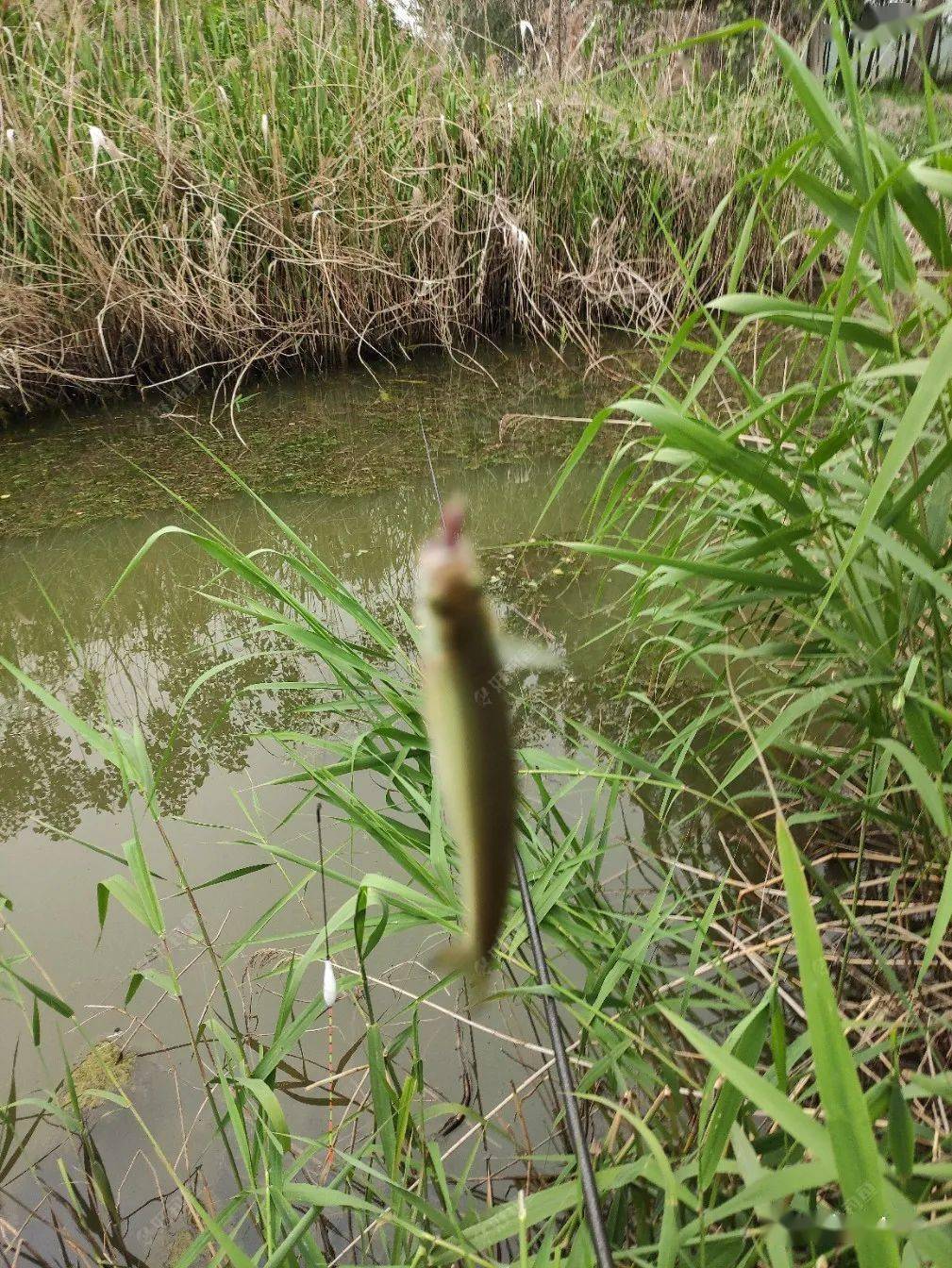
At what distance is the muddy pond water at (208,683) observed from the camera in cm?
130

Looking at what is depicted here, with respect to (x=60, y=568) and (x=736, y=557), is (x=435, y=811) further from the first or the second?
(x=60, y=568)

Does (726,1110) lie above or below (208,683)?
above

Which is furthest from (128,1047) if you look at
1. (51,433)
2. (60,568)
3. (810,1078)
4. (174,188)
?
(174,188)

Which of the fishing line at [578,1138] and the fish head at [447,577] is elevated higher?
the fish head at [447,577]

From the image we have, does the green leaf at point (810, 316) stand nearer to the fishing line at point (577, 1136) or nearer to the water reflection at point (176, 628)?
the fishing line at point (577, 1136)

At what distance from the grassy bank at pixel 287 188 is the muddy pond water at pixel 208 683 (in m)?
0.33

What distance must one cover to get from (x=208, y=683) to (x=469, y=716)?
85.5 inches

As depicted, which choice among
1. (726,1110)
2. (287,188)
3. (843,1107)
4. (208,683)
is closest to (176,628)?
(208,683)

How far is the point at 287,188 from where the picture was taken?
4195 mm

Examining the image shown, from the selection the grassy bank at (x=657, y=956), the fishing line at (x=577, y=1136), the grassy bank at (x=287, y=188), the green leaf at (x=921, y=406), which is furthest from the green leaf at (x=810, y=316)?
the grassy bank at (x=287, y=188)

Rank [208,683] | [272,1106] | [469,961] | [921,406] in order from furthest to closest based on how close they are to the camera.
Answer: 1. [208,683]
2. [272,1106]
3. [921,406]
4. [469,961]

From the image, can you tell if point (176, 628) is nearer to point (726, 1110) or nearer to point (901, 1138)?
point (726, 1110)

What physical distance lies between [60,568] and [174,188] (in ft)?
7.28

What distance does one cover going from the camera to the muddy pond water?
1.30 metres
